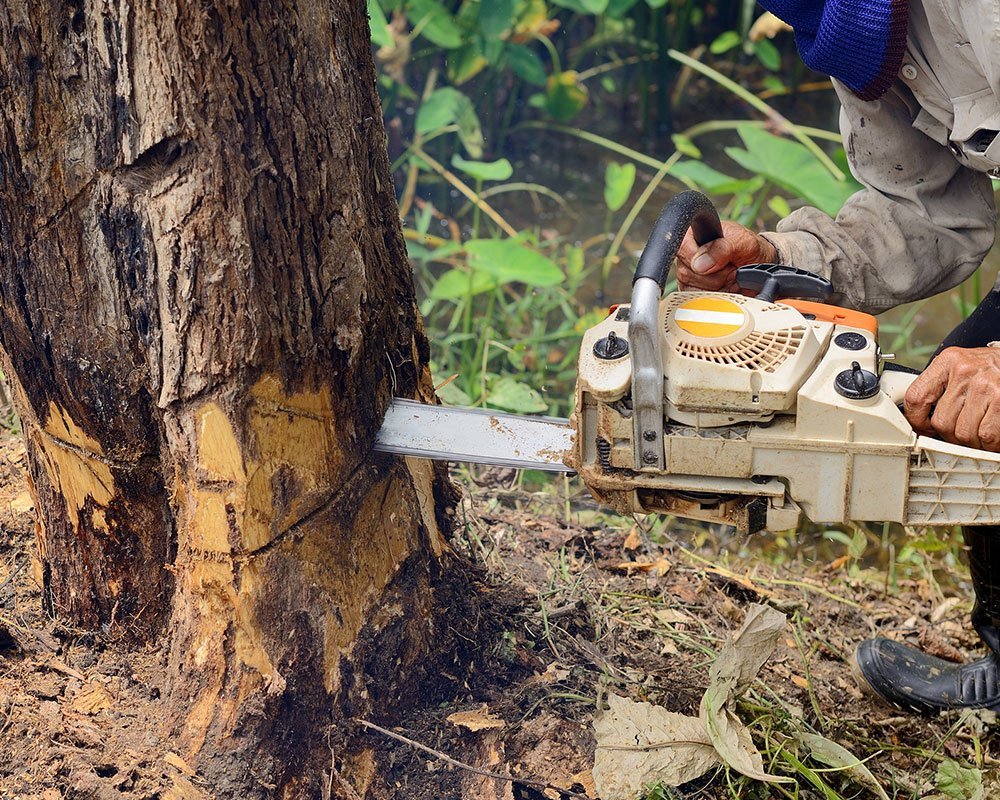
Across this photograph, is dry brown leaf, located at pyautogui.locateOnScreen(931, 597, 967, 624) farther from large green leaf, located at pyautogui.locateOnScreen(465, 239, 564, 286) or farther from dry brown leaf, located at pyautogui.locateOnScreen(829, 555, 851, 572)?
large green leaf, located at pyautogui.locateOnScreen(465, 239, 564, 286)

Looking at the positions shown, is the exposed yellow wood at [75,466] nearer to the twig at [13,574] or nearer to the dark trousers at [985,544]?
the twig at [13,574]

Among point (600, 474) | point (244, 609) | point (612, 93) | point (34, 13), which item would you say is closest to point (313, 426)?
point (244, 609)

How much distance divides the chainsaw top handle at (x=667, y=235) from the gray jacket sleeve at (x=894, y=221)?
1.76 ft

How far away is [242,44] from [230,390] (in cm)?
50

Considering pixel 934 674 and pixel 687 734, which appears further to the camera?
pixel 934 674

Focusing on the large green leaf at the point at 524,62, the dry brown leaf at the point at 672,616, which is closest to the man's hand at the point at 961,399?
the dry brown leaf at the point at 672,616

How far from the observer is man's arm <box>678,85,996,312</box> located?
2.09m

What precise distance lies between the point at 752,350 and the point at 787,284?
315mm

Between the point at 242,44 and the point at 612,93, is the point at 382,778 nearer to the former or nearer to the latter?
the point at 242,44

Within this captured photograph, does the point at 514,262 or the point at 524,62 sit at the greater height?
the point at 524,62

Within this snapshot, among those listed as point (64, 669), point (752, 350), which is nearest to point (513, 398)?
point (64, 669)

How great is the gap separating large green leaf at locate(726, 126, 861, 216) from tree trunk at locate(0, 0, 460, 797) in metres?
1.89

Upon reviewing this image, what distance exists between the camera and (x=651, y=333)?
142 centimetres

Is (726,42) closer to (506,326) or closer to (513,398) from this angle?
(506,326)
